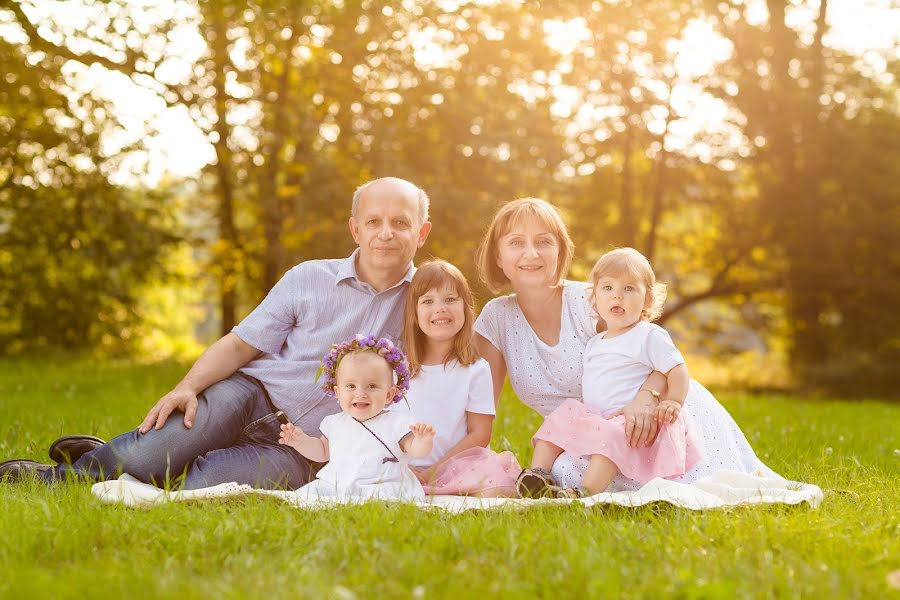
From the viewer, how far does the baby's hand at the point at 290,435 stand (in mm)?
4297

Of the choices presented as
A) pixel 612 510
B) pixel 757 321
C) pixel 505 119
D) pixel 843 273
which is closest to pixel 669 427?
pixel 612 510

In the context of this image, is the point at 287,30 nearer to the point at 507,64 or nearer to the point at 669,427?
the point at 507,64

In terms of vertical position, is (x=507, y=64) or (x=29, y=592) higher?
(x=507, y=64)

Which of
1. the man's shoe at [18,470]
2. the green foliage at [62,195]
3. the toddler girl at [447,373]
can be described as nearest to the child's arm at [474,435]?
the toddler girl at [447,373]

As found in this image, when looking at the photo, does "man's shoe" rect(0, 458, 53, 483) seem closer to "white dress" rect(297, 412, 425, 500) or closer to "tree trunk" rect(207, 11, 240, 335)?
Answer: "white dress" rect(297, 412, 425, 500)

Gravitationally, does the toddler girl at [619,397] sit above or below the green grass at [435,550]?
above

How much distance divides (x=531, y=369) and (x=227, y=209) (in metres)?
9.84

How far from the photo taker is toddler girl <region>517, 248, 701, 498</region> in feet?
14.1

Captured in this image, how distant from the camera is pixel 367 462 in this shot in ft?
13.7

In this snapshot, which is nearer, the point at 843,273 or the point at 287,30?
the point at 287,30

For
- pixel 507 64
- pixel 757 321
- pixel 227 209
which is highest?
pixel 507 64

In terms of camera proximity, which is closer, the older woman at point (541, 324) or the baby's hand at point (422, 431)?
the baby's hand at point (422, 431)

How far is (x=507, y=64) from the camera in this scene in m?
14.0

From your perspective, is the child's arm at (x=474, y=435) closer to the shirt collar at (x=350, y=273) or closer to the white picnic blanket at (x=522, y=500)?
the white picnic blanket at (x=522, y=500)
